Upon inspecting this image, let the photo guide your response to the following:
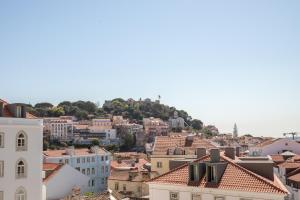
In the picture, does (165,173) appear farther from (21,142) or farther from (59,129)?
(59,129)

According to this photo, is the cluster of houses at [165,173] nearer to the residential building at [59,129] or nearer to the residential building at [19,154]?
the residential building at [19,154]

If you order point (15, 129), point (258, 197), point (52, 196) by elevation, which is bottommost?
point (52, 196)

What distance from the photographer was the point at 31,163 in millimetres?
37531

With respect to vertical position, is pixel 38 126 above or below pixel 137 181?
above

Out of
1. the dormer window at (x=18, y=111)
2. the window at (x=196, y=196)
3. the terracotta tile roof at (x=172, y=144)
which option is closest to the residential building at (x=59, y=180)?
the terracotta tile roof at (x=172, y=144)

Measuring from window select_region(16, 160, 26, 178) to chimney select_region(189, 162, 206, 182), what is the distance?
16.5m

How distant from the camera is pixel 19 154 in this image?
36.5 meters

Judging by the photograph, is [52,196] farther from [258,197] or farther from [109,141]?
[109,141]

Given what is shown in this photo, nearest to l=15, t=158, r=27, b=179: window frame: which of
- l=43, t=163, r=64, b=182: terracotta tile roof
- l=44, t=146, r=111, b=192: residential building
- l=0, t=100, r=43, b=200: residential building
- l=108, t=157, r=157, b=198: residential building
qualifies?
l=0, t=100, r=43, b=200: residential building

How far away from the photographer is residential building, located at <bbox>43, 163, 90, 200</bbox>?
58.4 m

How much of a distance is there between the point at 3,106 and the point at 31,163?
18.6 ft

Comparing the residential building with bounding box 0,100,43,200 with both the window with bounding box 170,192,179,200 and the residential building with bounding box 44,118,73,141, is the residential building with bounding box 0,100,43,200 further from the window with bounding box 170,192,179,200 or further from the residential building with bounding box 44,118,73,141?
the residential building with bounding box 44,118,73,141

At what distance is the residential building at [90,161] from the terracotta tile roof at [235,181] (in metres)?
62.0

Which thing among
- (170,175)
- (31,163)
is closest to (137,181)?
(31,163)
